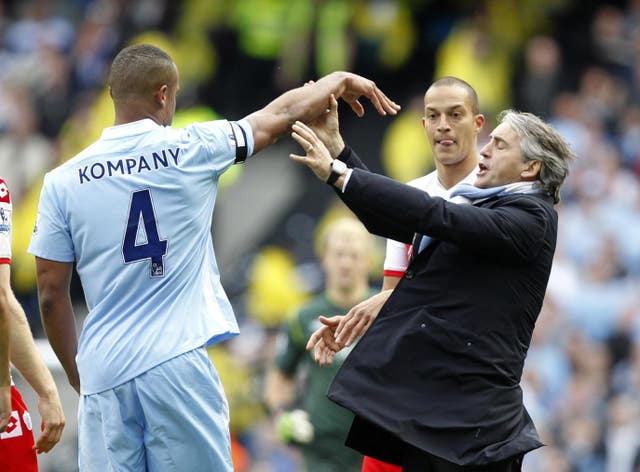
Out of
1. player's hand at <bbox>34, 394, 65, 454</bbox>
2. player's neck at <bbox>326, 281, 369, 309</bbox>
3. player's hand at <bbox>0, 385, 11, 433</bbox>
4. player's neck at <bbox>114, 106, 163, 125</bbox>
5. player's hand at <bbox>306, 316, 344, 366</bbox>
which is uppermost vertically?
player's neck at <bbox>114, 106, 163, 125</bbox>

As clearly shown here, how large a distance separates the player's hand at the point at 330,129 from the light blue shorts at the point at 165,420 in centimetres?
108

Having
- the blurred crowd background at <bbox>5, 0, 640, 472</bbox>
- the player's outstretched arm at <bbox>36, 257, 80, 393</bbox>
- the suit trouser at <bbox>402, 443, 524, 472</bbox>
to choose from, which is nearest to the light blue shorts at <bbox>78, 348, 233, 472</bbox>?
the player's outstretched arm at <bbox>36, 257, 80, 393</bbox>

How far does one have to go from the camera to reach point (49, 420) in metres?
5.58

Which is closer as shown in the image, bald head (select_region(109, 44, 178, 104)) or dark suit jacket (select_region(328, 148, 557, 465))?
dark suit jacket (select_region(328, 148, 557, 465))

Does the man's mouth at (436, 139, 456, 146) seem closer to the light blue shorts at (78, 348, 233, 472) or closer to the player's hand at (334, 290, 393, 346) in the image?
the player's hand at (334, 290, 393, 346)

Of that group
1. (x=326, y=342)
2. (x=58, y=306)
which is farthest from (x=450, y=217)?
(x=58, y=306)

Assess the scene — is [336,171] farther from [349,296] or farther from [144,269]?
[349,296]

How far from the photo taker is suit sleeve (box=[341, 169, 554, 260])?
507cm

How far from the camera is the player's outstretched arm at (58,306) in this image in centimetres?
550

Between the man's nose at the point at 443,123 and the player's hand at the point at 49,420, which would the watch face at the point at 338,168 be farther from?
the player's hand at the point at 49,420

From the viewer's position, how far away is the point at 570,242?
12.6m

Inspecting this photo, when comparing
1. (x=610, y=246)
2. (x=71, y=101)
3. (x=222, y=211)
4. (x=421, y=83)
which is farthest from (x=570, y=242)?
(x=71, y=101)

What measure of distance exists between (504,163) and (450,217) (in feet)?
1.61

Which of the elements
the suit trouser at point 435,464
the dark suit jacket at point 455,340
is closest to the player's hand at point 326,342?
the dark suit jacket at point 455,340
